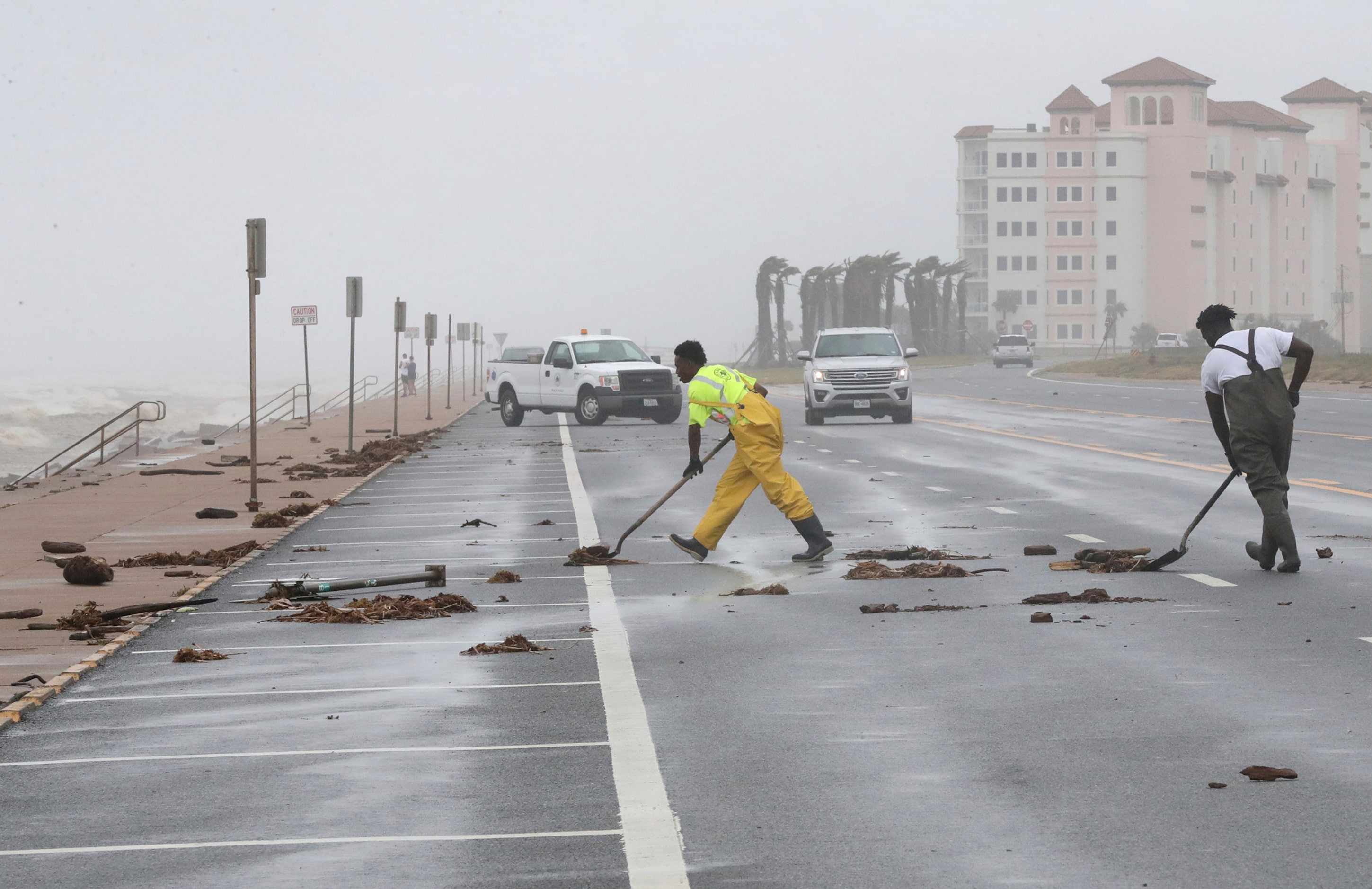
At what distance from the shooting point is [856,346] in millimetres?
40281

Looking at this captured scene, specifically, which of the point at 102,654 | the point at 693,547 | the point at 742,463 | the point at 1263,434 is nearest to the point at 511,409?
the point at 742,463

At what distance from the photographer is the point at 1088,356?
13462cm

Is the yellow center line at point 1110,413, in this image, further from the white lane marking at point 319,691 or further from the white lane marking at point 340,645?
the white lane marking at point 319,691

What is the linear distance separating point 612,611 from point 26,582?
4.82 metres

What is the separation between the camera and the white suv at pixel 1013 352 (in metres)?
103

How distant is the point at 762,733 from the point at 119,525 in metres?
12.6

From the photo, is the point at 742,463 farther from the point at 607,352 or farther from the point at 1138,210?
the point at 1138,210

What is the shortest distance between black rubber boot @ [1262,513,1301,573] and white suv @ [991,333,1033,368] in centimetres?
9168

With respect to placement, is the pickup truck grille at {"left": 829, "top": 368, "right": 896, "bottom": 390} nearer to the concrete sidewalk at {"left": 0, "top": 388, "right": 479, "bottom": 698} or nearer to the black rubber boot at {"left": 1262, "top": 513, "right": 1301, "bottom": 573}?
the concrete sidewalk at {"left": 0, "top": 388, "right": 479, "bottom": 698}

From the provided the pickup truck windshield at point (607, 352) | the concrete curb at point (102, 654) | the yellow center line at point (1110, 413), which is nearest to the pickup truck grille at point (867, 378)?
the yellow center line at point (1110, 413)

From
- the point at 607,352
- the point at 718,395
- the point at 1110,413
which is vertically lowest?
the point at 1110,413

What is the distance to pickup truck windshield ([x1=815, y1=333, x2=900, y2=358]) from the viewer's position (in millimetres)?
39906

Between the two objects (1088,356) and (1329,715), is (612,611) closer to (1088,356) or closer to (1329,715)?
(1329,715)

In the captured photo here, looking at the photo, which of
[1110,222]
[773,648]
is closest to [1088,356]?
[1110,222]
